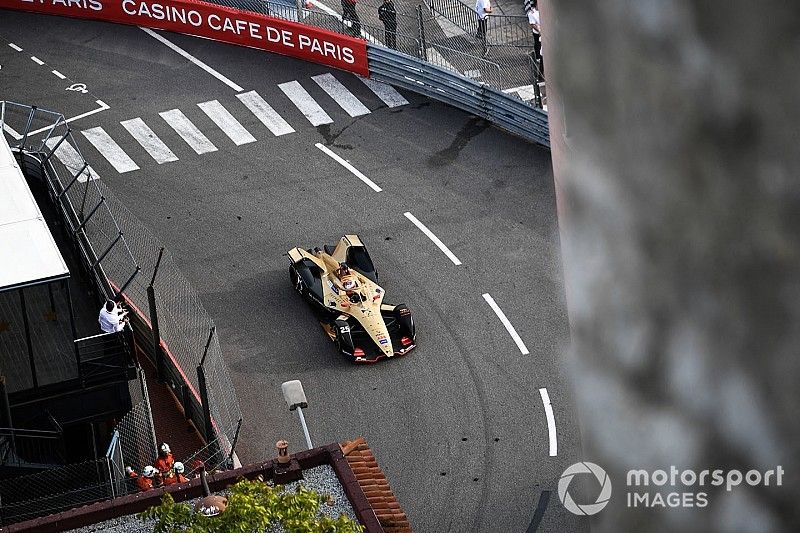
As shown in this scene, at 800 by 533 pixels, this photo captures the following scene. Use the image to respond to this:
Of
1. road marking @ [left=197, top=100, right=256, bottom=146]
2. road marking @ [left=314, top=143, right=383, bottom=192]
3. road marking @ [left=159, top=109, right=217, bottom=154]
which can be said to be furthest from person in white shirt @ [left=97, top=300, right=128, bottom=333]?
road marking @ [left=197, top=100, right=256, bottom=146]

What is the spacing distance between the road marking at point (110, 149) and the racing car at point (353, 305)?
7.06 m

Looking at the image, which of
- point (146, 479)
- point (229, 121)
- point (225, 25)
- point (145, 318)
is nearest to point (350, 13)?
point (225, 25)

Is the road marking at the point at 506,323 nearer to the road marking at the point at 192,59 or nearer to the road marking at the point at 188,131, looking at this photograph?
the road marking at the point at 188,131

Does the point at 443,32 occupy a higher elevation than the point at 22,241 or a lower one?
lower

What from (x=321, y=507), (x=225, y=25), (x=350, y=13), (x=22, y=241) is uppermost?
(x=22, y=241)

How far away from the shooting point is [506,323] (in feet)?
80.0

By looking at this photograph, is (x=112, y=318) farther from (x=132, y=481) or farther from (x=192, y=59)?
(x=192, y=59)

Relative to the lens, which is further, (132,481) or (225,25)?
(225,25)

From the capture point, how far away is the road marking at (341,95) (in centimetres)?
3189

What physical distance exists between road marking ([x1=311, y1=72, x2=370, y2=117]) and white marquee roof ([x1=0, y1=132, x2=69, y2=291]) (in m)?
11.4

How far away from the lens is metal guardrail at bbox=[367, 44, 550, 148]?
3008 cm

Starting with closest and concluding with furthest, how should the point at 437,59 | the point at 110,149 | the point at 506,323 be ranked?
the point at 506,323
the point at 110,149
the point at 437,59

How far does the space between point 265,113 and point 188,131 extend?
6.56ft

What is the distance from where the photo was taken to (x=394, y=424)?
72.0 ft
